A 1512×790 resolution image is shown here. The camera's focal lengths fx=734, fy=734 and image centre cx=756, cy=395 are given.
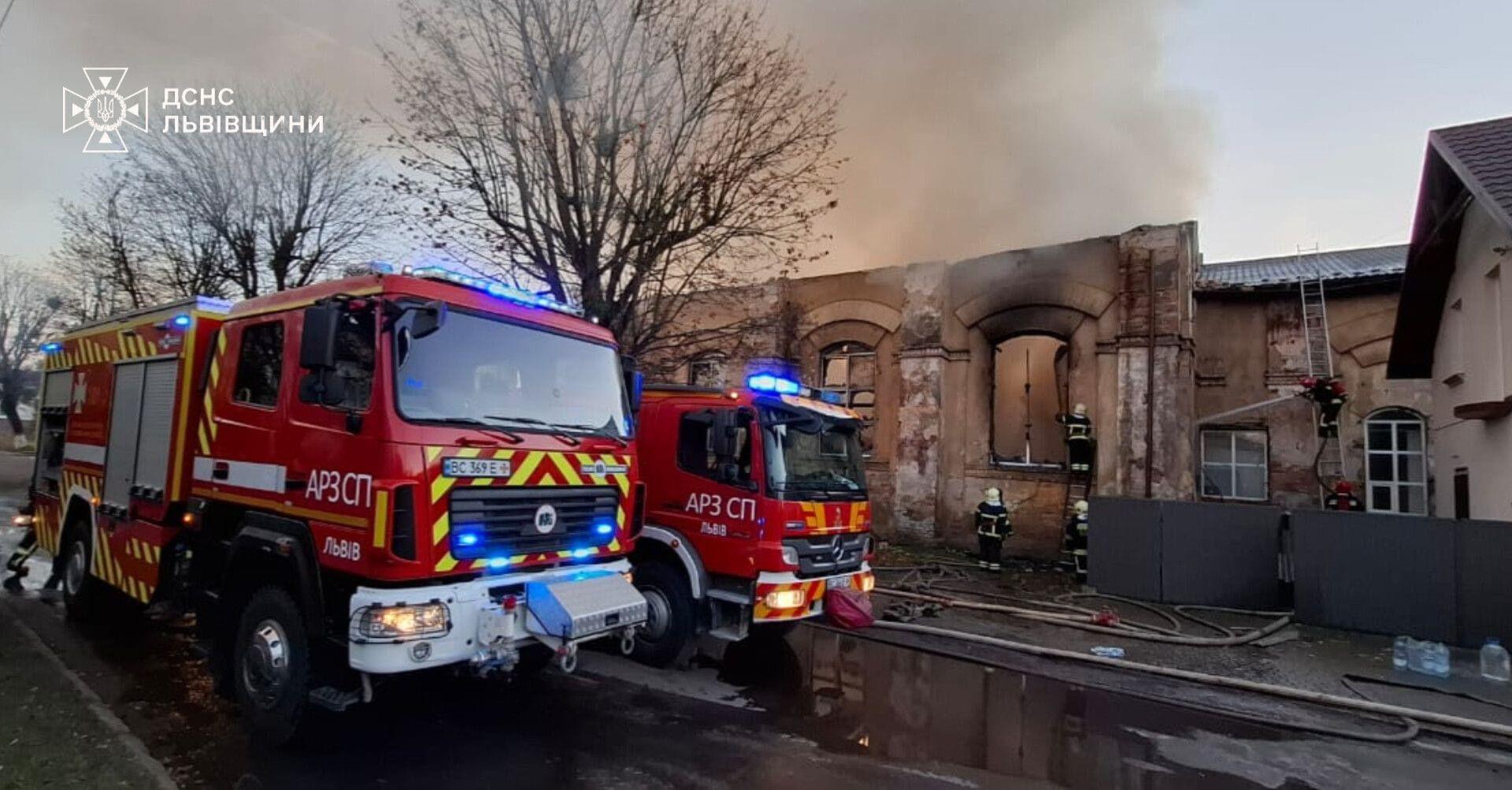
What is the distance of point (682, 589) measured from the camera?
6730 mm

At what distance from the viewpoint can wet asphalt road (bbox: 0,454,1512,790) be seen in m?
4.44

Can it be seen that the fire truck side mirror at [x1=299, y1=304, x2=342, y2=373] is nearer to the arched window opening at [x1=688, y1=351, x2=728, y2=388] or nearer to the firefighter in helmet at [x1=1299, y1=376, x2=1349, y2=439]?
the arched window opening at [x1=688, y1=351, x2=728, y2=388]

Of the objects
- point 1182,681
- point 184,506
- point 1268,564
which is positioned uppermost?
point 184,506

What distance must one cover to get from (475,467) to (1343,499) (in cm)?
1292

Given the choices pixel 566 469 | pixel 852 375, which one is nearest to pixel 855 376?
pixel 852 375

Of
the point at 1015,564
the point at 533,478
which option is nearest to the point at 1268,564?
the point at 1015,564

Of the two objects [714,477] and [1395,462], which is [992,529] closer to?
[1395,462]

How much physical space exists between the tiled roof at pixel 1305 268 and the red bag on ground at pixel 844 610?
10.4 meters

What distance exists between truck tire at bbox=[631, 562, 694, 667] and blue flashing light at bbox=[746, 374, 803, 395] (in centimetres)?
189

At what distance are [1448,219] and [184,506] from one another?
51.0 ft

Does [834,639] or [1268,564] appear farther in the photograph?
[1268,564]

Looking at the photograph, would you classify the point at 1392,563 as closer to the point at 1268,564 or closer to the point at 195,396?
the point at 1268,564

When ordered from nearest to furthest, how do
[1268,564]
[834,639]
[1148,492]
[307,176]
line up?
[834,639]
[1268,564]
[1148,492]
[307,176]

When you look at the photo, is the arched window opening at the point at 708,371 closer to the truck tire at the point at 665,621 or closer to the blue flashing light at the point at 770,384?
the blue flashing light at the point at 770,384
